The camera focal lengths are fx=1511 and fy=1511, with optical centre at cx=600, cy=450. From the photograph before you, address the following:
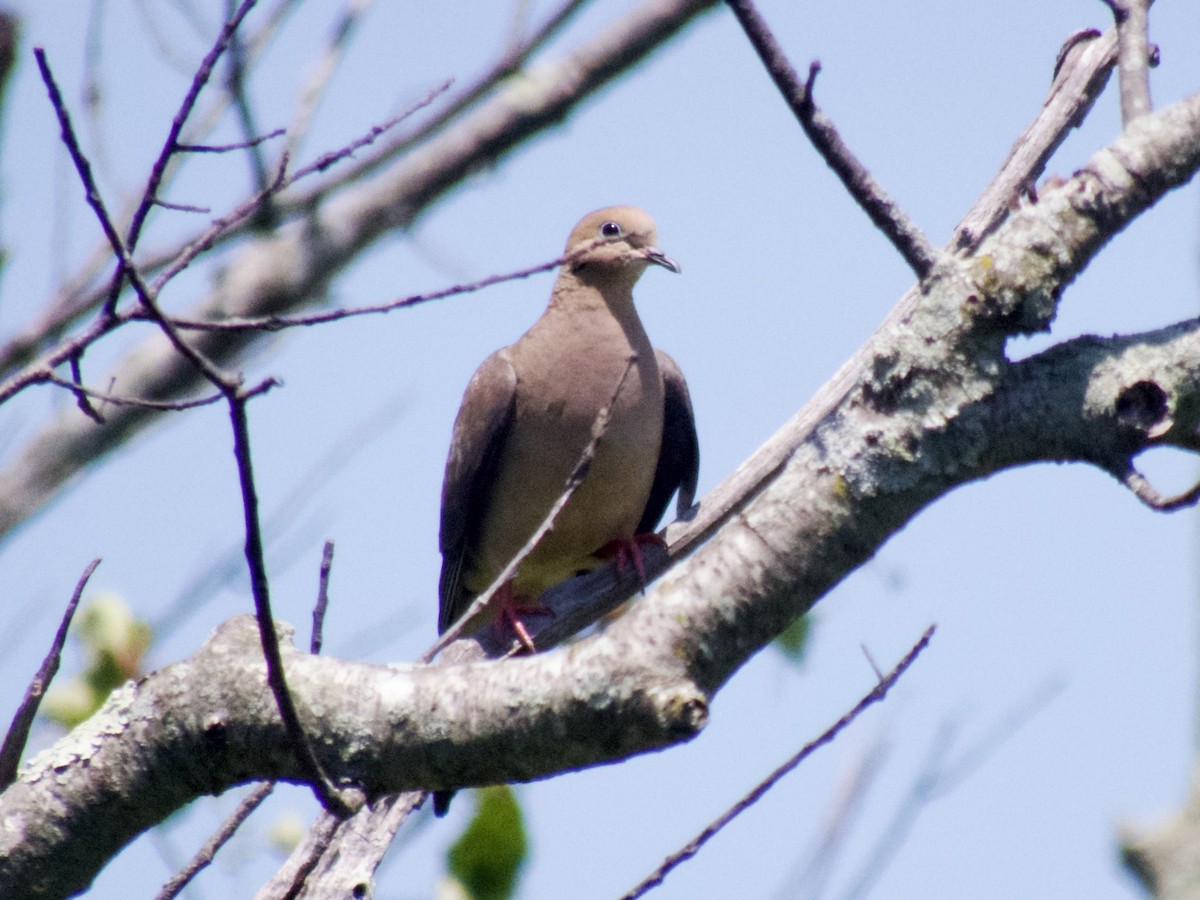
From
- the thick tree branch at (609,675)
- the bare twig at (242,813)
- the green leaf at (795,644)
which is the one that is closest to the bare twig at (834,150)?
the thick tree branch at (609,675)

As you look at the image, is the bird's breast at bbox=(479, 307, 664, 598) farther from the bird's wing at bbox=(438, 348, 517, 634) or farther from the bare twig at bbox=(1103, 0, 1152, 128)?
the bare twig at bbox=(1103, 0, 1152, 128)

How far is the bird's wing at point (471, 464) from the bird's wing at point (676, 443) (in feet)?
1.90

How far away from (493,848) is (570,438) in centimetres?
210

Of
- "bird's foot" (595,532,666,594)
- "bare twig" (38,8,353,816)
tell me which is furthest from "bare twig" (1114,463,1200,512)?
"bird's foot" (595,532,666,594)

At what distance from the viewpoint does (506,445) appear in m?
5.50

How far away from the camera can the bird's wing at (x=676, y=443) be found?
5.61 meters

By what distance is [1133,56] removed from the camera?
9.19 ft

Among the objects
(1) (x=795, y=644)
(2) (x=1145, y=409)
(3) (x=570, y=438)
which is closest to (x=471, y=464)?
(3) (x=570, y=438)

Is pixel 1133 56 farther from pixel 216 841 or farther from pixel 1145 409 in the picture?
pixel 216 841

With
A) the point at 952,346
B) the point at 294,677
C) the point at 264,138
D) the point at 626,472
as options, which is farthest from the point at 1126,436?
the point at 626,472

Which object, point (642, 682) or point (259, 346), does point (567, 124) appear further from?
point (642, 682)

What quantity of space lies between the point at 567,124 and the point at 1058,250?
366 centimetres

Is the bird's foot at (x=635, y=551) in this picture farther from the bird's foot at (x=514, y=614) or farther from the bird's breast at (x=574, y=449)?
the bird's foot at (x=514, y=614)

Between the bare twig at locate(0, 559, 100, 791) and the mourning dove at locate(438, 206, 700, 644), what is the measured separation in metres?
2.33
